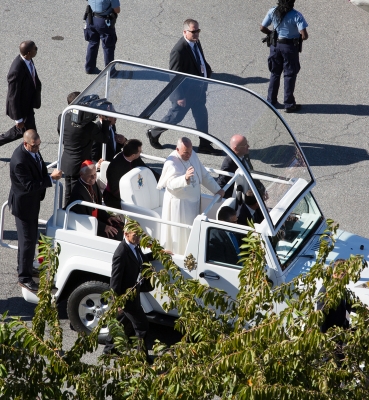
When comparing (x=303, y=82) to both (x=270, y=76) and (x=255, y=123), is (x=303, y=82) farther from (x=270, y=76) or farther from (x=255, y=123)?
(x=255, y=123)

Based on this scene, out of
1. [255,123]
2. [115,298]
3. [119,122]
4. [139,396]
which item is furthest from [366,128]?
[139,396]

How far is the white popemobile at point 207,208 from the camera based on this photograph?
23.1ft

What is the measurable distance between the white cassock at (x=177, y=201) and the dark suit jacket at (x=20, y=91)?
340 centimetres

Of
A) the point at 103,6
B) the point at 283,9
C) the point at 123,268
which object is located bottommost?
the point at 123,268

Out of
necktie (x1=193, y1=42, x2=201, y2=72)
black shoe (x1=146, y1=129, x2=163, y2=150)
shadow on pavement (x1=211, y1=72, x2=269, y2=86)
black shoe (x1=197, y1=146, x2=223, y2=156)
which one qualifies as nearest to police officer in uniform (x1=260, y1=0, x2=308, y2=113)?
shadow on pavement (x1=211, y1=72, x2=269, y2=86)

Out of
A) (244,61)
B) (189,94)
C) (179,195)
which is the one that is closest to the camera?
(179,195)

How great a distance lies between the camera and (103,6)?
1282 cm

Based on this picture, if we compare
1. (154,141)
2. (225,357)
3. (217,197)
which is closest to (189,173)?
(217,197)

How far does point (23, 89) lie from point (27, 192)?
2.94 m

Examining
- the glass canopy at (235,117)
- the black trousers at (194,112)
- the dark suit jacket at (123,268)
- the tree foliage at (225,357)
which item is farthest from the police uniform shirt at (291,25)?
the tree foliage at (225,357)

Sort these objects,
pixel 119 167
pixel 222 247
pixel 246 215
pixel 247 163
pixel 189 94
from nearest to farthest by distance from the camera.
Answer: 1. pixel 222 247
2. pixel 247 163
3. pixel 246 215
4. pixel 189 94
5. pixel 119 167

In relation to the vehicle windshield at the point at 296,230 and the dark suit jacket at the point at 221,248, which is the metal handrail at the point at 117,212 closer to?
the dark suit jacket at the point at 221,248

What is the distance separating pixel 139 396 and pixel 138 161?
4307 millimetres

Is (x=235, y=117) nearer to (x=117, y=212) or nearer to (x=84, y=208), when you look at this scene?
(x=117, y=212)
